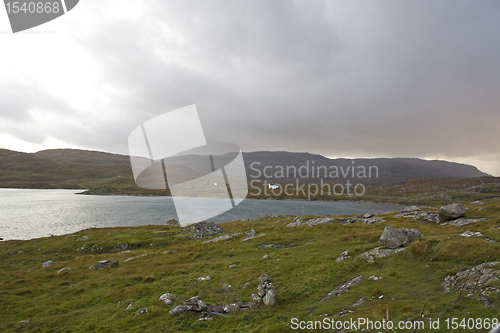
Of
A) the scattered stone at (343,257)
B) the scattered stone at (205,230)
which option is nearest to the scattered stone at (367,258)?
the scattered stone at (343,257)

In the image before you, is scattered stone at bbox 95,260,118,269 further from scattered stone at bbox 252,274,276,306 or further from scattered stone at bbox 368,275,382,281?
scattered stone at bbox 368,275,382,281

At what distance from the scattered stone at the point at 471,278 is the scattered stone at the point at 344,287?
4.85 meters

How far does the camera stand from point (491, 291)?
9344 mm

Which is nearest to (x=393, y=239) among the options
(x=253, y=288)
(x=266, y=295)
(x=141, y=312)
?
(x=266, y=295)

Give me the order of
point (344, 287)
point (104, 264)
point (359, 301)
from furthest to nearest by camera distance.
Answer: point (104, 264) < point (344, 287) < point (359, 301)

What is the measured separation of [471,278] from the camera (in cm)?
1157

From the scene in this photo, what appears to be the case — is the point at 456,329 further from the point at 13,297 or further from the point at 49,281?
the point at 49,281

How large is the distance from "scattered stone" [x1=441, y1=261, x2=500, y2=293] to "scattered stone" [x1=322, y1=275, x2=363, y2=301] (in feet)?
15.9

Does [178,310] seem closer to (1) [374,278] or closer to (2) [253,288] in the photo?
(2) [253,288]

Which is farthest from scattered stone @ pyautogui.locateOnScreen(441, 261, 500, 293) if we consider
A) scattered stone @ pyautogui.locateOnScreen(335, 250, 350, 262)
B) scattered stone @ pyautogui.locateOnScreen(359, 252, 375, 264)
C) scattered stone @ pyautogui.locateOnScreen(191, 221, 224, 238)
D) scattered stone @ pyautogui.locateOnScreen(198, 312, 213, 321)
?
scattered stone @ pyautogui.locateOnScreen(191, 221, 224, 238)

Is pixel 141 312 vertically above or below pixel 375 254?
below

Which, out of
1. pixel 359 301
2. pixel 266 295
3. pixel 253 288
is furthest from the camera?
pixel 253 288

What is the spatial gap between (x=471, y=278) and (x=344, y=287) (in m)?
6.80

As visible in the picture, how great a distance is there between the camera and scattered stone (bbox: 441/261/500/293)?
1064 centimetres
